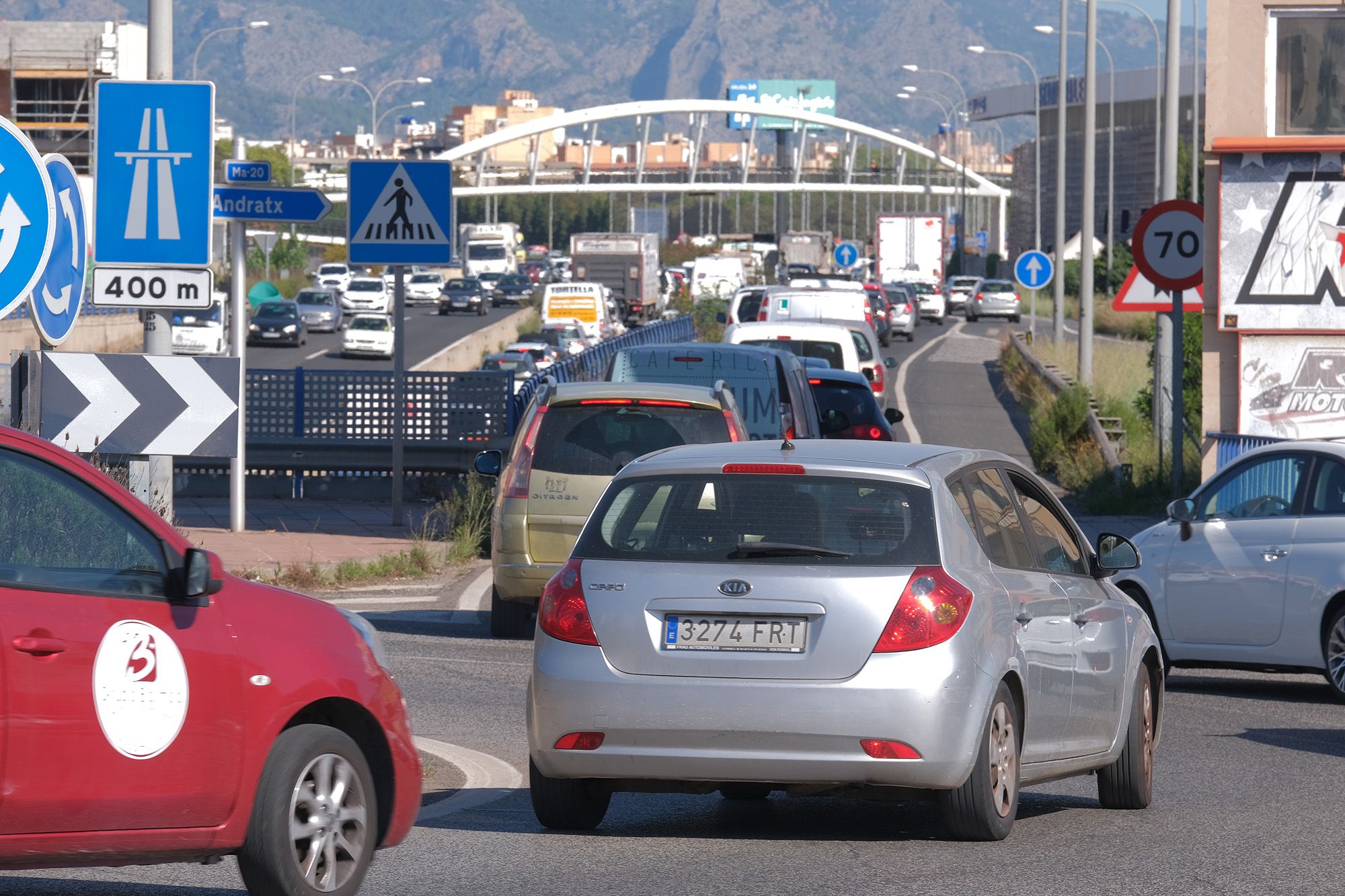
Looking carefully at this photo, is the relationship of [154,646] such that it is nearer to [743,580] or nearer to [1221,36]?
[743,580]

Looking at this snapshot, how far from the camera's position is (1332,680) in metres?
12.2

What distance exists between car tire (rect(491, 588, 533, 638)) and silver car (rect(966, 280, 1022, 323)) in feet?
229

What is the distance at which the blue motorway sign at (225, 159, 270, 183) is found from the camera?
17969 mm

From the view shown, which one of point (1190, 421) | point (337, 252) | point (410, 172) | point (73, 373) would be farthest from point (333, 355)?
point (337, 252)

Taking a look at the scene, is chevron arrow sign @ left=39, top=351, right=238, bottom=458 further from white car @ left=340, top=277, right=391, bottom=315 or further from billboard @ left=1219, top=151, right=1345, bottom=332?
white car @ left=340, top=277, right=391, bottom=315

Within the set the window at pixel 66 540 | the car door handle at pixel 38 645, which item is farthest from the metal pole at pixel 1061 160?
the car door handle at pixel 38 645

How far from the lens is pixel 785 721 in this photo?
Result: 22.5 feet

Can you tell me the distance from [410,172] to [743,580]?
12.9m

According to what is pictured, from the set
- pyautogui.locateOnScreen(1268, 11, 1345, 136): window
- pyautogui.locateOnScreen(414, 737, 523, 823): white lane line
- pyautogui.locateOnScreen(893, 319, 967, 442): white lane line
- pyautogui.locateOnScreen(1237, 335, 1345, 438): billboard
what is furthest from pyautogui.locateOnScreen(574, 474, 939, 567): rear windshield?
pyautogui.locateOnScreen(893, 319, 967, 442): white lane line

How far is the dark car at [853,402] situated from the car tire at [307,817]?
1603 centimetres

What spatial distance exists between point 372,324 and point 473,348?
182 inches

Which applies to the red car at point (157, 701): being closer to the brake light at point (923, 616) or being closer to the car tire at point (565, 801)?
the car tire at point (565, 801)

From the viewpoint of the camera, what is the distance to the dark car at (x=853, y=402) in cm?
2220

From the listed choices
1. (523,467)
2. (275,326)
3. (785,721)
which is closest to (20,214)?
(785,721)
